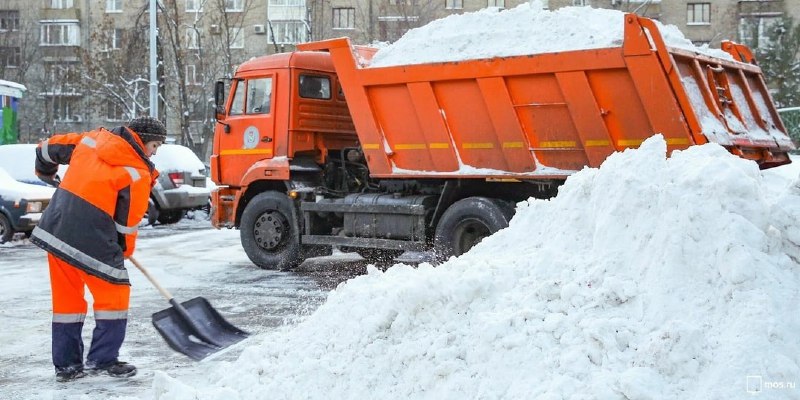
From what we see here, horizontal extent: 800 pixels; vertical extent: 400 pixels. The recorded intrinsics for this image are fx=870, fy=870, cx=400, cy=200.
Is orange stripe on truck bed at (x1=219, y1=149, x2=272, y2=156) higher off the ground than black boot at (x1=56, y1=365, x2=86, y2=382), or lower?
higher

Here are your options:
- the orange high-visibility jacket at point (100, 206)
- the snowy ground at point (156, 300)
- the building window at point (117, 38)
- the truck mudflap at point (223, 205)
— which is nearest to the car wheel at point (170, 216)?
the snowy ground at point (156, 300)

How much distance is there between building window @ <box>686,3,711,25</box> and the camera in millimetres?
40844

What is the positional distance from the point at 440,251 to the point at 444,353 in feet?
17.1

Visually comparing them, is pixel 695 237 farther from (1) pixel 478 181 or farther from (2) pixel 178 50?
(2) pixel 178 50

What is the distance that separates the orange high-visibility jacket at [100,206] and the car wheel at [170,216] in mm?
11482

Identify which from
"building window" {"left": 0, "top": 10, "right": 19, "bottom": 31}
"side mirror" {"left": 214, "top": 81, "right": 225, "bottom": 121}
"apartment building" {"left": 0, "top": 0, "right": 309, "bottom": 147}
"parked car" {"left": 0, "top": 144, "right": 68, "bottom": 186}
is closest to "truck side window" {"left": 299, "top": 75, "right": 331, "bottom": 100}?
"side mirror" {"left": 214, "top": 81, "right": 225, "bottom": 121}

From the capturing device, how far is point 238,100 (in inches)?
428

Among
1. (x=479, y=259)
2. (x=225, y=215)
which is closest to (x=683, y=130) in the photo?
(x=479, y=259)

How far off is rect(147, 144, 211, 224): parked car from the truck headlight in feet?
7.21

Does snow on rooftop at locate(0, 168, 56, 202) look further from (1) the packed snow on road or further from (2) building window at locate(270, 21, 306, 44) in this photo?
(2) building window at locate(270, 21, 306, 44)

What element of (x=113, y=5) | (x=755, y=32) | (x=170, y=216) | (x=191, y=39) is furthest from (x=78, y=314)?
(x=113, y=5)

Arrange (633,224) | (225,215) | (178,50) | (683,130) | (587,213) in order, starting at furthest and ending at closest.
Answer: (178,50) < (225,215) < (683,130) < (587,213) < (633,224)

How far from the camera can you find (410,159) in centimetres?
930

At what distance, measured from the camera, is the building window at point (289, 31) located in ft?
125
